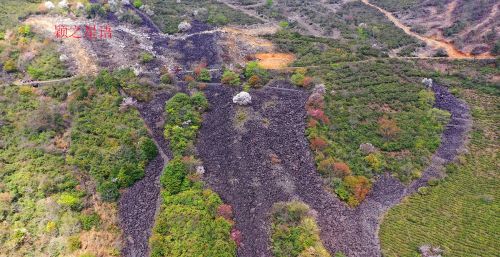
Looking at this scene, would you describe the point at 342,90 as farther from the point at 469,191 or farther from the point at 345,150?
the point at 469,191

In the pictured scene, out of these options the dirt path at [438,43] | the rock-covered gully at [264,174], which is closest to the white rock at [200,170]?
the rock-covered gully at [264,174]

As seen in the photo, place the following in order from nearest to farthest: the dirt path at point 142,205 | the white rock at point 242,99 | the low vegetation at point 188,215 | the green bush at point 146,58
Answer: the low vegetation at point 188,215, the dirt path at point 142,205, the white rock at point 242,99, the green bush at point 146,58

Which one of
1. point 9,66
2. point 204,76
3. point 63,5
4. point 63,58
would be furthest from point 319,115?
point 63,5

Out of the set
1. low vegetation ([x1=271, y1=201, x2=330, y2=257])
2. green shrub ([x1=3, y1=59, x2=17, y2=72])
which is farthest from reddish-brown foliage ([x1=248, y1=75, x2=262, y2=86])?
green shrub ([x1=3, y1=59, x2=17, y2=72])

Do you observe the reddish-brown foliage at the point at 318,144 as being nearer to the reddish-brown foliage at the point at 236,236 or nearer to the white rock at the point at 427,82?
the reddish-brown foliage at the point at 236,236

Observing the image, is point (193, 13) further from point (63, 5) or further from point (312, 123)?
point (312, 123)

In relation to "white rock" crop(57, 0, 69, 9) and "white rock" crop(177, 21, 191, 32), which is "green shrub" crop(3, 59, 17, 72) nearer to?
"white rock" crop(57, 0, 69, 9)
